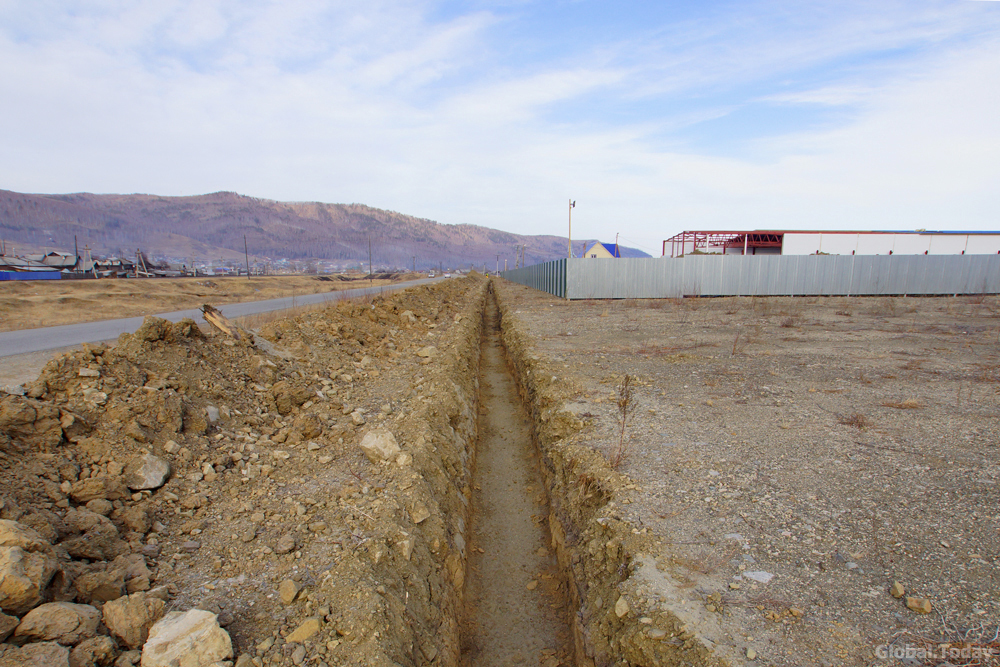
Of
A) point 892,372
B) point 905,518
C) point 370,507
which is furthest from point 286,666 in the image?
point 892,372

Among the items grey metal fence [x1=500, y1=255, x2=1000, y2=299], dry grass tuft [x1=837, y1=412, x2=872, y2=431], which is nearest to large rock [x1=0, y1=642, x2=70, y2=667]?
dry grass tuft [x1=837, y1=412, x2=872, y2=431]

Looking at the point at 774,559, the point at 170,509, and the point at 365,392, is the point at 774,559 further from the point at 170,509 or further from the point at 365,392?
the point at 365,392

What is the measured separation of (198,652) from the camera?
7.00 ft

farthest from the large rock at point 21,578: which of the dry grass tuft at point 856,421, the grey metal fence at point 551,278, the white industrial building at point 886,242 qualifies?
the white industrial building at point 886,242

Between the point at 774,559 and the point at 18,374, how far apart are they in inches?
355

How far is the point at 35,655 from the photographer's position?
185 cm

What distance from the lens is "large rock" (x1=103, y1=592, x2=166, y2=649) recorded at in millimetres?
2141

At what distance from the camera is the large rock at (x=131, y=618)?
2.14 metres

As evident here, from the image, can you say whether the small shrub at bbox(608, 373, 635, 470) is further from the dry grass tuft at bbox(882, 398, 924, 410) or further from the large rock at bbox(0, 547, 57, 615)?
the large rock at bbox(0, 547, 57, 615)

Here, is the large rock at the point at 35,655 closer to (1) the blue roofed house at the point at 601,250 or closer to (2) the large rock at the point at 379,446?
(2) the large rock at the point at 379,446

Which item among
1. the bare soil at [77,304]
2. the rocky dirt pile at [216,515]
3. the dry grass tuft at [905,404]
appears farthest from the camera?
the bare soil at [77,304]

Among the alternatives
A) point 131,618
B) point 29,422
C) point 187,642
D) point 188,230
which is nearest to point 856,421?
point 187,642

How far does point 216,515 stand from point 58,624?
4.28ft

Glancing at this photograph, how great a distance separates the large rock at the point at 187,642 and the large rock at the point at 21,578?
51 cm
